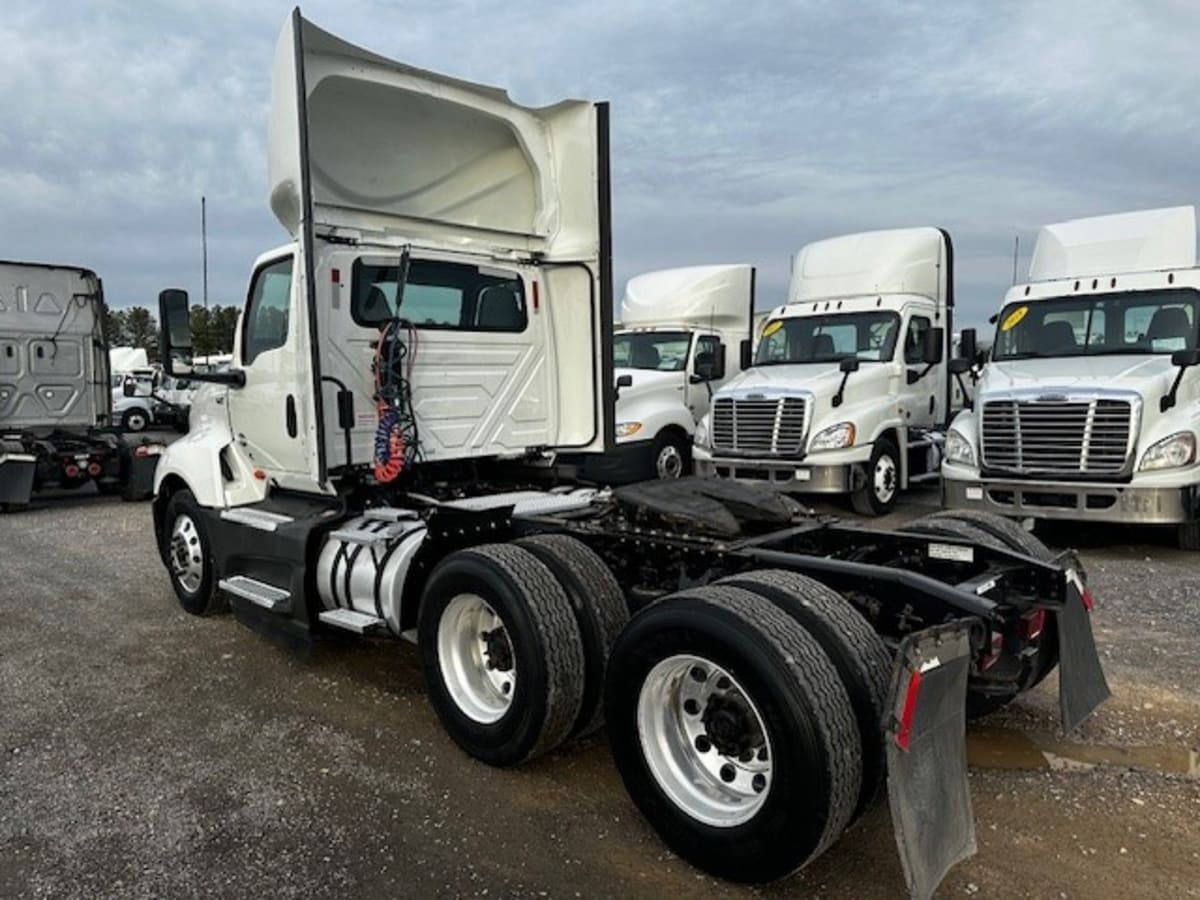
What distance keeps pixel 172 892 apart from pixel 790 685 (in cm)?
222

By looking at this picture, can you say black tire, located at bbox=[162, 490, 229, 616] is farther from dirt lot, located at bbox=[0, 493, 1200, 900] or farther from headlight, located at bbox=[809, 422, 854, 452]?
headlight, located at bbox=[809, 422, 854, 452]

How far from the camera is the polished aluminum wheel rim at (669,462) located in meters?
12.6

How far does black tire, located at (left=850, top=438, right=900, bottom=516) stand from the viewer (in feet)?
34.7

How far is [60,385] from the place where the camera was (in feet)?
44.6

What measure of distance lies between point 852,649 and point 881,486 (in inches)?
325

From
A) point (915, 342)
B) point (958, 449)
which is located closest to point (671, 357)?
point (915, 342)

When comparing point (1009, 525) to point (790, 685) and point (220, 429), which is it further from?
point (220, 429)

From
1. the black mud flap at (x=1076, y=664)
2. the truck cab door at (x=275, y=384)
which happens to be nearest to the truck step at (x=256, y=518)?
the truck cab door at (x=275, y=384)

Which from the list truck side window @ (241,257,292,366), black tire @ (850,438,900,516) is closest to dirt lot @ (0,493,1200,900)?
truck side window @ (241,257,292,366)

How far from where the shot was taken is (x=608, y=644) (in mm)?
3869

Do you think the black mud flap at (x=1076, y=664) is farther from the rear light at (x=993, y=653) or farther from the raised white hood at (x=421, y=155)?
the raised white hood at (x=421, y=155)

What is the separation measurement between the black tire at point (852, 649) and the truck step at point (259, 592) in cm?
304

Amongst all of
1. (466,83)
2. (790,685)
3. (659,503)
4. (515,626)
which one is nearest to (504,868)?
(515,626)

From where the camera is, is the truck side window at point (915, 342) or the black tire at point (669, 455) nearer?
the truck side window at point (915, 342)
